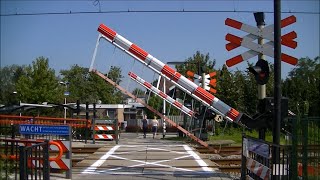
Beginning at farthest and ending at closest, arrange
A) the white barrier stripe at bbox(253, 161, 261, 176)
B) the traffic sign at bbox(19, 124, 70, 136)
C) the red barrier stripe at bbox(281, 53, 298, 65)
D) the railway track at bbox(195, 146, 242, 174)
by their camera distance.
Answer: the railway track at bbox(195, 146, 242, 174)
the traffic sign at bbox(19, 124, 70, 136)
the red barrier stripe at bbox(281, 53, 298, 65)
the white barrier stripe at bbox(253, 161, 261, 176)

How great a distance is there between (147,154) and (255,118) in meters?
8.29

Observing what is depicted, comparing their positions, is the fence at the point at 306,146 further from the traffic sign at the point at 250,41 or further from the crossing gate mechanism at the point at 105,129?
the crossing gate mechanism at the point at 105,129

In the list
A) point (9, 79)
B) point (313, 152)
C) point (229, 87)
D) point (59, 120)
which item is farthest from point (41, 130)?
point (9, 79)

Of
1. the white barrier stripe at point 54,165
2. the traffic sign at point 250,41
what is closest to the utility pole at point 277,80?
the traffic sign at point 250,41

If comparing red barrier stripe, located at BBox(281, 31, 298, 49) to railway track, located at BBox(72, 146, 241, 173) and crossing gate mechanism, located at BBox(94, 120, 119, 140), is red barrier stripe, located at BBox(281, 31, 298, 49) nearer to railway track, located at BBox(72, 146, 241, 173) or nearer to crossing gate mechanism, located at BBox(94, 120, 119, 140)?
railway track, located at BBox(72, 146, 241, 173)

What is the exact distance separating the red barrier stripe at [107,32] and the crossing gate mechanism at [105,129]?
15.3ft

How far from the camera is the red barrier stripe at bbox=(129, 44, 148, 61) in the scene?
862 inches

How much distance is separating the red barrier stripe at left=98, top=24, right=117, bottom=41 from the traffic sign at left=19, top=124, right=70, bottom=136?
11.5 metres

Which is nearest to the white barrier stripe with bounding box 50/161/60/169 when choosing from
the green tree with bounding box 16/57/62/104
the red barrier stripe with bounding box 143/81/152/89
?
the red barrier stripe with bounding box 143/81/152/89

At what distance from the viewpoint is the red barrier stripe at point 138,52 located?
71.9ft

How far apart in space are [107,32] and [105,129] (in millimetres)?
5091

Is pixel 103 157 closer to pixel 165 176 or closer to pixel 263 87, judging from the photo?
pixel 165 176

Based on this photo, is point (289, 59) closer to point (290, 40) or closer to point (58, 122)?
point (290, 40)

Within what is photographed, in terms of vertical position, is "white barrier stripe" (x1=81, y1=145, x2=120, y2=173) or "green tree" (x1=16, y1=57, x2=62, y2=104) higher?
"green tree" (x1=16, y1=57, x2=62, y2=104)
